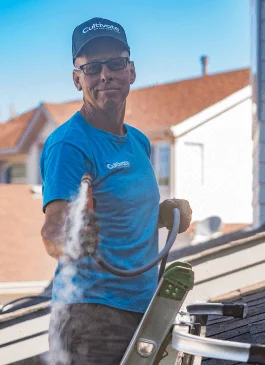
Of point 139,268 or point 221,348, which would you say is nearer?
point 221,348

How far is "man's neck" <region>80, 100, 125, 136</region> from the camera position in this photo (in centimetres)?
218

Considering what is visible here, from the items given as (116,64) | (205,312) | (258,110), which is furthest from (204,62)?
(258,110)

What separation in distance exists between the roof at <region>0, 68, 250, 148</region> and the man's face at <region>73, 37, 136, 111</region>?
0.52 feet

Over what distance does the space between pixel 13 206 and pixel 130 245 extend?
3.14 meters

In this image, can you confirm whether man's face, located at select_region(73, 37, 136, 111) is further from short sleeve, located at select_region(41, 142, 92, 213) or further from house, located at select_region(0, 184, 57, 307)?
house, located at select_region(0, 184, 57, 307)

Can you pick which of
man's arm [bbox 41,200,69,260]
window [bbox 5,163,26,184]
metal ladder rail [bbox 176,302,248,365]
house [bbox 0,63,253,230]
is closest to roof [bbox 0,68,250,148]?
house [bbox 0,63,253,230]

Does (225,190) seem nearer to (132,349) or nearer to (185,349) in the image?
(132,349)

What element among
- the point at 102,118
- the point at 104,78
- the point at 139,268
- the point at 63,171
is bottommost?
the point at 139,268

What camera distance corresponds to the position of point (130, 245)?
2.11 m

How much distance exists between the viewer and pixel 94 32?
2.18 metres

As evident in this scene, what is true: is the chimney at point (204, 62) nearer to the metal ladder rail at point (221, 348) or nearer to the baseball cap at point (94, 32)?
the baseball cap at point (94, 32)

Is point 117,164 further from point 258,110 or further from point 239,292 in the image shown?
point 258,110

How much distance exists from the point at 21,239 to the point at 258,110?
5.70 feet

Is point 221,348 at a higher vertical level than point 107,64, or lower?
lower
